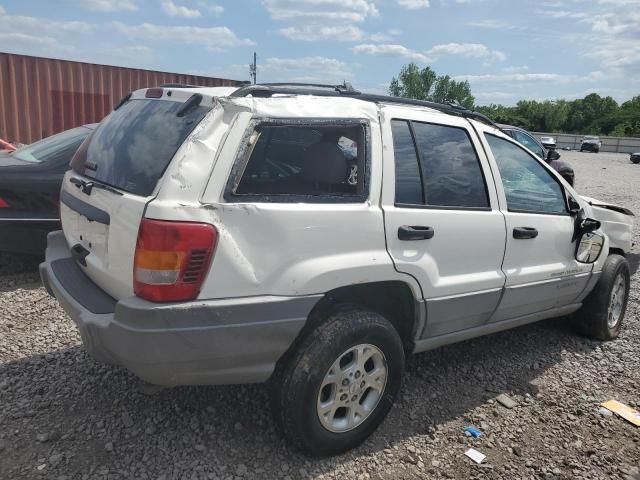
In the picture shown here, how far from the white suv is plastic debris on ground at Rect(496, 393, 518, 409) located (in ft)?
1.48

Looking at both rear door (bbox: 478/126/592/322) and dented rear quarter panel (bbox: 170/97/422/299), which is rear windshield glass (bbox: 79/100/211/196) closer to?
dented rear quarter panel (bbox: 170/97/422/299)

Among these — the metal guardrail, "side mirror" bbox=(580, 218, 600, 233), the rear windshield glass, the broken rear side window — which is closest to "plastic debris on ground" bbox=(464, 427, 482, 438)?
the broken rear side window

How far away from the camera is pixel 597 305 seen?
4.31 meters

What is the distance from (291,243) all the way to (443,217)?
3.28ft

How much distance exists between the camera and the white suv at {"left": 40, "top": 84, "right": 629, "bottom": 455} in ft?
7.30

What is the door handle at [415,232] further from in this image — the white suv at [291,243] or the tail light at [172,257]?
the tail light at [172,257]

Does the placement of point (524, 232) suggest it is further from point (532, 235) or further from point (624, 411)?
point (624, 411)

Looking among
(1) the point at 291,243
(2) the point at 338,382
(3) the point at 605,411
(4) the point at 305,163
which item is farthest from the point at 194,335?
(3) the point at 605,411

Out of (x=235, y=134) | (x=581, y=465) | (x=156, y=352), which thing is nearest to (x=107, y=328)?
(x=156, y=352)

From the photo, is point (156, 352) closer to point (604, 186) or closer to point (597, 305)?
point (597, 305)

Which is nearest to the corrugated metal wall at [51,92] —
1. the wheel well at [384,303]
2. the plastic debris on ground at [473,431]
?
the wheel well at [384,303]

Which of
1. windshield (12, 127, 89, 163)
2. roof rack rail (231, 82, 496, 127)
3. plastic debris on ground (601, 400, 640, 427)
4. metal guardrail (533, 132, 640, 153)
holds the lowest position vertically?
metal guardrail (533, 132, 640, 153)

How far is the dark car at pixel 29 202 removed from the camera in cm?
455

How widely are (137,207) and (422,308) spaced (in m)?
1.56
